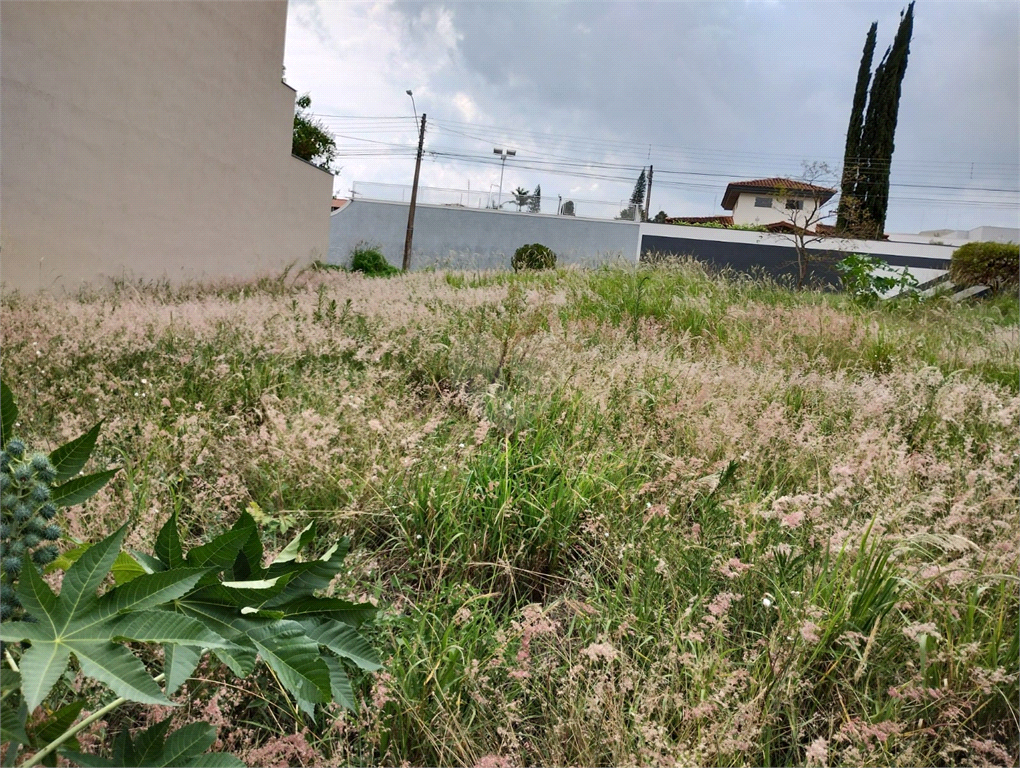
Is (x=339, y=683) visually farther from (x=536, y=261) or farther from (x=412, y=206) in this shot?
(x=412, y=206)

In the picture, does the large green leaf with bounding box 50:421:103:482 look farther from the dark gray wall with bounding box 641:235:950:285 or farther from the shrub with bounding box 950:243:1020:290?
the dark gray wall with bounding box 641:235:950:285

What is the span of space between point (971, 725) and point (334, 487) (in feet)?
6.74

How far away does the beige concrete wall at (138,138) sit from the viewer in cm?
681

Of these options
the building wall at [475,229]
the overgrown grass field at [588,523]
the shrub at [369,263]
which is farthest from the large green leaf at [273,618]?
the building wall at [475,229]

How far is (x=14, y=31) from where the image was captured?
643 cm

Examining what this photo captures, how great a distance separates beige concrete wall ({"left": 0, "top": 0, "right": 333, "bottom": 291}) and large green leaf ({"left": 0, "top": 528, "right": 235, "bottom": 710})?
777 centimetres

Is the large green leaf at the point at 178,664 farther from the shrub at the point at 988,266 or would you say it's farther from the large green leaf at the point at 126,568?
the shrub at the point at 988,266

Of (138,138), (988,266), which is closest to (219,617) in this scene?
(138,138)

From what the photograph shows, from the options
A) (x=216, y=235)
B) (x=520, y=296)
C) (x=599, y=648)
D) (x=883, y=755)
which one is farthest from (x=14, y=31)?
(x=883, y=755)

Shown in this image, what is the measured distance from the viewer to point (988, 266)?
1602cm

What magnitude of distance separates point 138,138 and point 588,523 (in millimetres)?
8547

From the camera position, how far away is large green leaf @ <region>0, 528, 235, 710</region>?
2.63 feet

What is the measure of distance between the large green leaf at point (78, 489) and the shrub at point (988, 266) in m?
18.2

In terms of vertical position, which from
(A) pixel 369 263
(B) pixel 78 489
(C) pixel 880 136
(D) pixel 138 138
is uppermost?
(C) pixel 880 136
